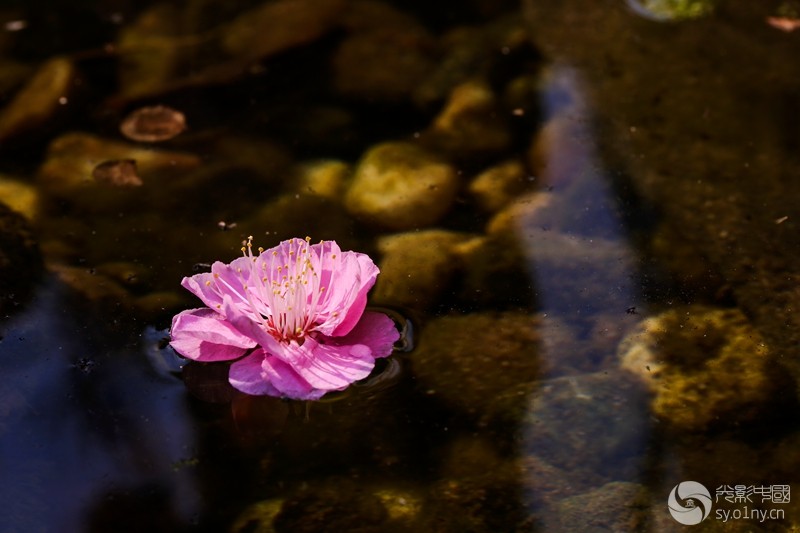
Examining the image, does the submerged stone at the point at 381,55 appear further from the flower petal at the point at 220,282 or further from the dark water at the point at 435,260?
the flower petal at the point at 220,282

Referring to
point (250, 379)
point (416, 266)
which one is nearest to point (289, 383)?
point (250, 379)

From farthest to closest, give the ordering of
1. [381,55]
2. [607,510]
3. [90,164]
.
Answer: [381,55]
[90,164]
[607,510]

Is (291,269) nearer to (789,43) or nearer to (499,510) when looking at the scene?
(499,510)

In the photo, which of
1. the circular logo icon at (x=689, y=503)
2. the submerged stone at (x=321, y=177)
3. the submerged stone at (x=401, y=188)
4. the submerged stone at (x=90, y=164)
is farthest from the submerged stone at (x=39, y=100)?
the circular logo icon at (x=689, y=503)

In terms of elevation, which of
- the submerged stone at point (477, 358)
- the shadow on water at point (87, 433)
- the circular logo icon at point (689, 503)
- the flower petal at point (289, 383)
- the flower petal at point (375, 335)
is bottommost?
the shadow on water at point (87, 433)

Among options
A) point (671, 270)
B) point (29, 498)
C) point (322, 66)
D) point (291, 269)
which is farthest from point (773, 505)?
point (322, 66)

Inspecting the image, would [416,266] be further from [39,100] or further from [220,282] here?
[39,100]

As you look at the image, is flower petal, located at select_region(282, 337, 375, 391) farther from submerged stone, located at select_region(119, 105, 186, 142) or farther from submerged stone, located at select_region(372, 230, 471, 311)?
submerged stone, located at select_region(119, 105, 186, 142)
